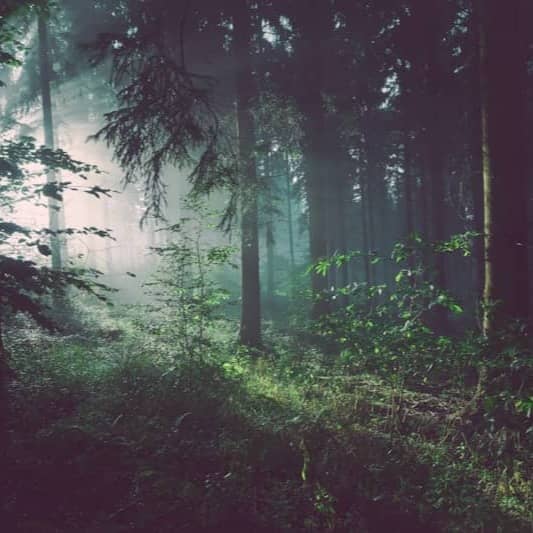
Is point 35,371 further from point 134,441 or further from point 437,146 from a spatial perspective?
point 437,146

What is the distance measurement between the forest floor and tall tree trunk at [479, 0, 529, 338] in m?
2.00

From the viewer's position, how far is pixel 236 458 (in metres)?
4.50

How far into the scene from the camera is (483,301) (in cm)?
491

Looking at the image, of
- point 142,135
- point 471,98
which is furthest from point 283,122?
point 471,98

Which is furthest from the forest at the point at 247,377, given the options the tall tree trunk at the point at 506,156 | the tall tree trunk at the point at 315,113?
the tall tree trunk at the point at 315,113

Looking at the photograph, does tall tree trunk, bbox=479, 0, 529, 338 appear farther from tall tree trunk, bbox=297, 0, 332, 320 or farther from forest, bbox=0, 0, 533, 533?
tall tree trunk, bbox=297, 0, 332, 320

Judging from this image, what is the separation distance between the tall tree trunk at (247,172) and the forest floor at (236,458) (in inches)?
170

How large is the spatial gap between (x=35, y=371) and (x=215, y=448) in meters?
4.56

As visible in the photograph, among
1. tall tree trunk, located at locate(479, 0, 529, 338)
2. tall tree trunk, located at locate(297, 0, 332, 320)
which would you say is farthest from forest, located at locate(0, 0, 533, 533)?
tall tree trunk, located at locate(297, 0, 332, 320)

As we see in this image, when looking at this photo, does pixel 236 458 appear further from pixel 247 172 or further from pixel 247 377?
pixel 247 172

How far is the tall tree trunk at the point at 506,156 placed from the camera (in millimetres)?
4777

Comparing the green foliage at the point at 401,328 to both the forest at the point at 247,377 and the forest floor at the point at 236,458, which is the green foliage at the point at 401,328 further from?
the forest floor at the point at 236,458

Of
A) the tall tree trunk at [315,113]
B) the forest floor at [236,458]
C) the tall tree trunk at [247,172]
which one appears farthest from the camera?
the tall tree trunk at [315,113]

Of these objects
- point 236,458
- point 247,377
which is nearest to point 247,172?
point 247,377
